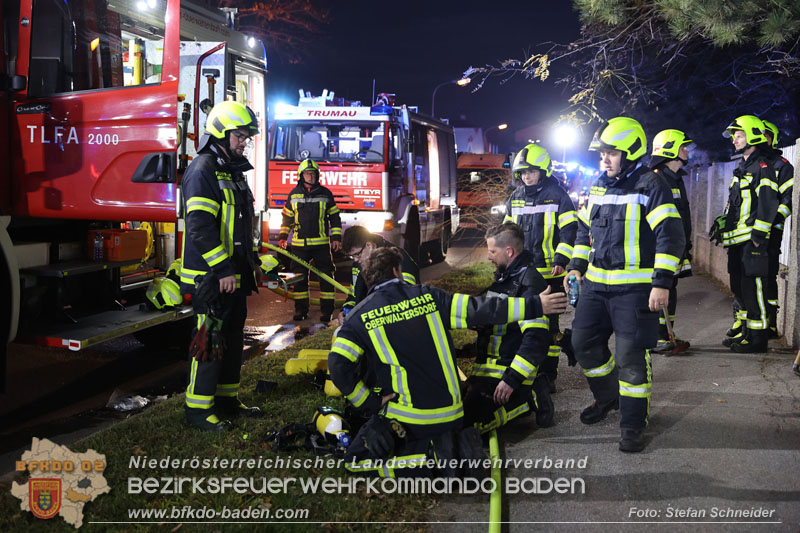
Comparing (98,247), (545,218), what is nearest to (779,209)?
(545,218)

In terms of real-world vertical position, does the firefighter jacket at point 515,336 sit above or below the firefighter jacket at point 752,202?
below

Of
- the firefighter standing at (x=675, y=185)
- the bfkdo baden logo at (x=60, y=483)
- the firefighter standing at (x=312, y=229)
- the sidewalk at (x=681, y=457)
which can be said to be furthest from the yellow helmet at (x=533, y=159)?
the bfkdo baden logo at (x=60, y=483)

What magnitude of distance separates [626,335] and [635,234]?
0.61 m

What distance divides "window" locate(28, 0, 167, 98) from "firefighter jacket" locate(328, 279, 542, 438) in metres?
3.36

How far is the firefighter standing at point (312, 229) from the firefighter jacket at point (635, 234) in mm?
4487

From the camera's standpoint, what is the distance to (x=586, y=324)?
180 inches

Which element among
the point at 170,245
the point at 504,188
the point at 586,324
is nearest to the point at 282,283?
→ the point at 170,245

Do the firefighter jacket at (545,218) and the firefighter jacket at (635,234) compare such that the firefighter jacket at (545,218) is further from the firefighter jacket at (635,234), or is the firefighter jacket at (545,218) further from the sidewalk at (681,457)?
the firefighter jacket at (635,234)

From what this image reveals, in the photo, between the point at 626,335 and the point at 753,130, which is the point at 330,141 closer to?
the point at 753,130

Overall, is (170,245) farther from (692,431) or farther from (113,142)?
(692,431)

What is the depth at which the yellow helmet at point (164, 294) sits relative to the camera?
17.9ft

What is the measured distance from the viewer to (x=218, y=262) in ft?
14.9

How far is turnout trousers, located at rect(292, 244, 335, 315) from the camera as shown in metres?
8.55

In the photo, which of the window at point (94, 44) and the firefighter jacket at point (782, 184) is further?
the firefighter jacket at point (782, 184)
